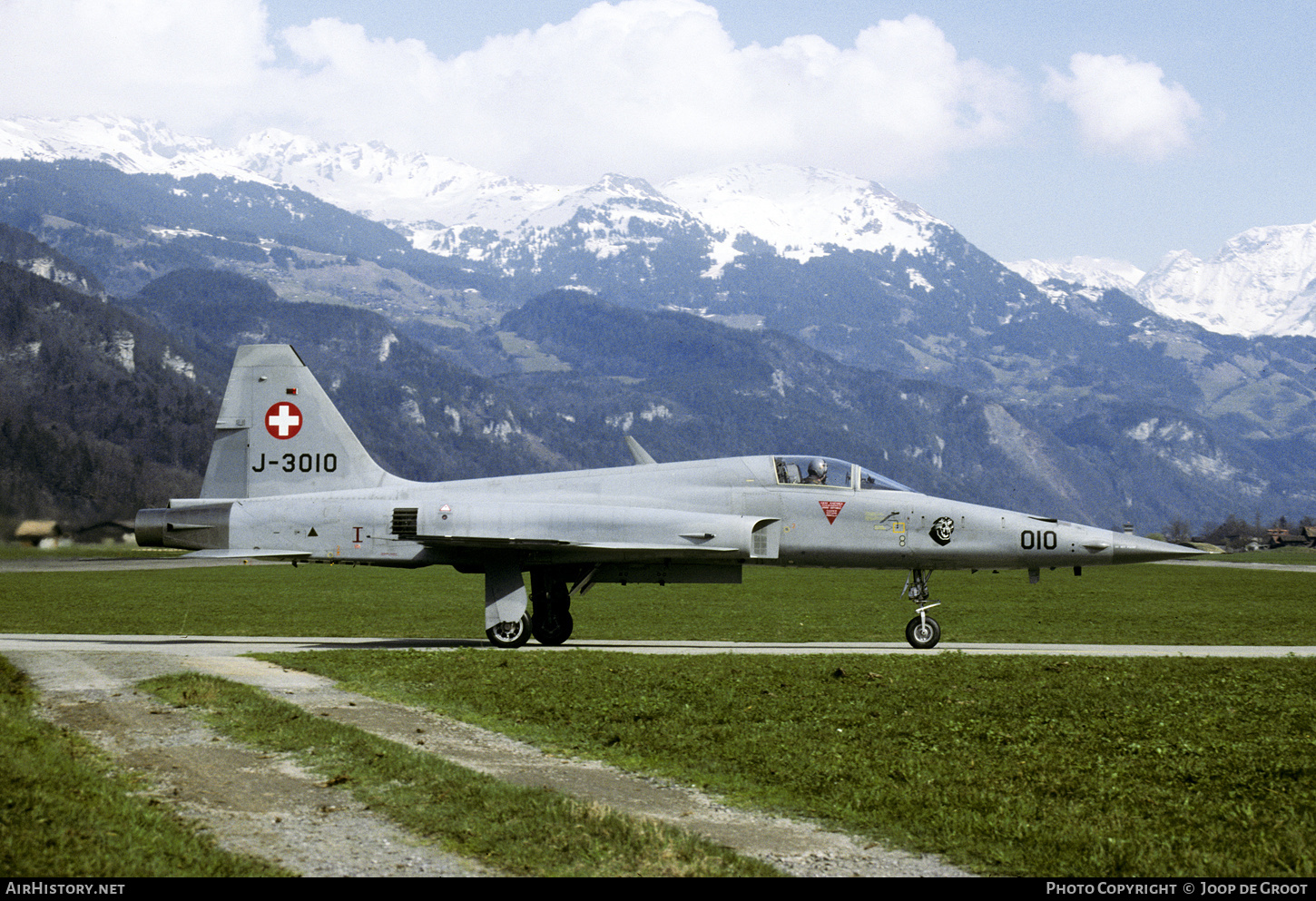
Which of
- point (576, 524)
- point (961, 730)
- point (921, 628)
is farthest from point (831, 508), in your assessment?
point (961, 730)

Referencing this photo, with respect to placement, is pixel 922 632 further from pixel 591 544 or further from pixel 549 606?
pixel 549 606

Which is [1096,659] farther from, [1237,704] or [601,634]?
[601,634]

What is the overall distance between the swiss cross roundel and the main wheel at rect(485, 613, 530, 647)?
609 cm

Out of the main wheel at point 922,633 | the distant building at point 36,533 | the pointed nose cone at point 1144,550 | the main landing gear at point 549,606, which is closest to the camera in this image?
the pointed nose cone at point 1144,550

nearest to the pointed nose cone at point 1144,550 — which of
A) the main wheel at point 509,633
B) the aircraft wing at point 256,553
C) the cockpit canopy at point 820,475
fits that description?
the cockpit canopy at point 820,475

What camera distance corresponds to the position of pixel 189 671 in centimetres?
1714

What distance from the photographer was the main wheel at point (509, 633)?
24.1 m

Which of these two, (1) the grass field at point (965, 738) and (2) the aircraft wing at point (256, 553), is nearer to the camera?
(1) the grass field at point (965, 738)

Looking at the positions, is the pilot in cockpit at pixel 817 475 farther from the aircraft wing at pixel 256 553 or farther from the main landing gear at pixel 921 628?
the aircraft wing at pixel 256 553

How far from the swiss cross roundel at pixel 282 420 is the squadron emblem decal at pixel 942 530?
13.4 metres

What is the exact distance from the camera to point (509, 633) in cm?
2422

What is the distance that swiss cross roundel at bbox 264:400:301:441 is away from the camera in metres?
25.6

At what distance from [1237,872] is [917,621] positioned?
52.9 ft
